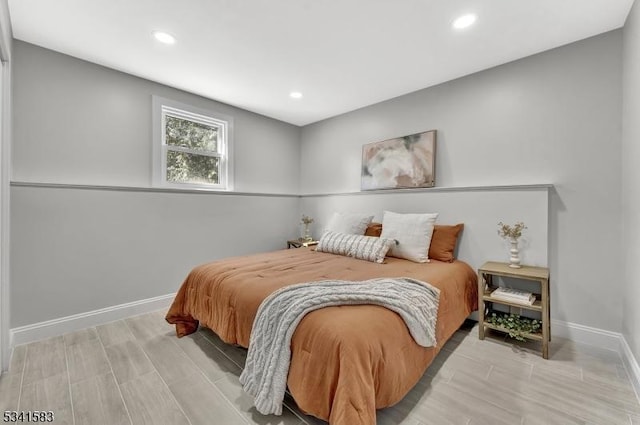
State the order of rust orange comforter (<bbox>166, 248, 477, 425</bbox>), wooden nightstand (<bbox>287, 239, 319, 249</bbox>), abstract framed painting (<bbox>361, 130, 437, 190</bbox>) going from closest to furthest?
rust orange comforter (<bbox>166, 248, 477, 425</bbox>) → abstract framed painting (<bbox>361, 130, 437, 190</bbox>) → wooden nightstand (<bbox>287, 239, 319, 249</bbox>)

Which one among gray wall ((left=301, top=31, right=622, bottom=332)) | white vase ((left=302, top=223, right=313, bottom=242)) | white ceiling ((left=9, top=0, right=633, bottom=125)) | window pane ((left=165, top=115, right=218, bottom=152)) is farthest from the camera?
white vase ((left=302, top=223, right=313, bottom=242))

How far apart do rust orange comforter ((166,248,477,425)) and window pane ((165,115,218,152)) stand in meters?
1.74

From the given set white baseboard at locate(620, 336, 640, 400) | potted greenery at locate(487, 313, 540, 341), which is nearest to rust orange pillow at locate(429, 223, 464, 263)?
potted greenery at locate(487, 313, 540, 341)

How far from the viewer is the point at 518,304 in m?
2.12

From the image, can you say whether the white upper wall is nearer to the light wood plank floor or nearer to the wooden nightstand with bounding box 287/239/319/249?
the light wood plank floor

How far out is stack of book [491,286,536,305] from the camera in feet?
6.93

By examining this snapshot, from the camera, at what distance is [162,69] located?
2678 mm

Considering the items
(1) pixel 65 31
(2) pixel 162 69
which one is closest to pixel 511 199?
(2) pixel 162 69

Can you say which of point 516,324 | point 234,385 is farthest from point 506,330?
point 234,385

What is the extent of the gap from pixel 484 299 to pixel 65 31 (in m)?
3.96

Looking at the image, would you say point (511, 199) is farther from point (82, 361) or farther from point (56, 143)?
point (56, 143)

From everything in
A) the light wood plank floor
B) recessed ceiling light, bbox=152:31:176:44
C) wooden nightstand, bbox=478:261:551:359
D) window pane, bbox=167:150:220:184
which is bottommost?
the light wood plank floor

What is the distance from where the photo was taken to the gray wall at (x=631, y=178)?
1.70 m

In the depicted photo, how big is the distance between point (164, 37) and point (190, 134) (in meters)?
1.29
